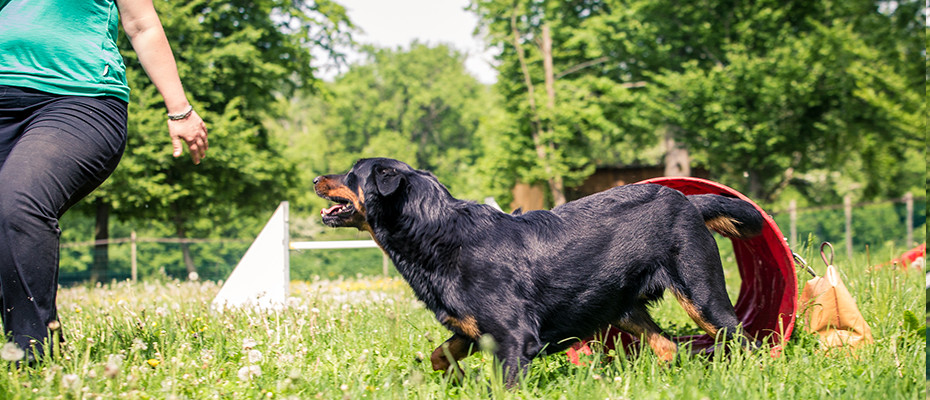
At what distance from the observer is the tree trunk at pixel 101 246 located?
1619 centimetres

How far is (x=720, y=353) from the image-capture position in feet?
10.8

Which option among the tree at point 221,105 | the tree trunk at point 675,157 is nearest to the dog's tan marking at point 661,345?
the tree at point 221,105

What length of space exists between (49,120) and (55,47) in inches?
12.6

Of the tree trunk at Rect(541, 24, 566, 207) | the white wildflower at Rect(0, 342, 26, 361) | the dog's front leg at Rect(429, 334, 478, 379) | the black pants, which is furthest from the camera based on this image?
the tree trunk at Rect(541, 24, 566, 207)

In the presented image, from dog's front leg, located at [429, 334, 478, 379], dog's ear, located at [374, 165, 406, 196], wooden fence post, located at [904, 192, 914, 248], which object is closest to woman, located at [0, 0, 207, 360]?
dog's ear, located at [374, 165, 406, 196]

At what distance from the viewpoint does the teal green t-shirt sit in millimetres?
2818

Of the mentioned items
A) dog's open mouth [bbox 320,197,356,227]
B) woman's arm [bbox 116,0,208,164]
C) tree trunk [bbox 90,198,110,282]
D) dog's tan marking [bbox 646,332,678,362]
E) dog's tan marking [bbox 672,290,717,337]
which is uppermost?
woman's arm [bbox 116,0,208,164]

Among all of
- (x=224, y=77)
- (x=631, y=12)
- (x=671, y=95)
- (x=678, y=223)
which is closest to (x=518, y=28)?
(x=631, y=12)

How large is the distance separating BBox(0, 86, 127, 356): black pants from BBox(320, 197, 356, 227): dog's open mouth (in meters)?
1.28

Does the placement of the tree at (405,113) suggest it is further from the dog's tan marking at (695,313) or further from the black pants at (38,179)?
the black pants at (38,179)

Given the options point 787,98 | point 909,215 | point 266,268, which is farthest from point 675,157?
point 266,268

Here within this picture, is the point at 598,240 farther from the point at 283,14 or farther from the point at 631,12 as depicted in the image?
the point at 631,12

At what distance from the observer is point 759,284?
5.33 m

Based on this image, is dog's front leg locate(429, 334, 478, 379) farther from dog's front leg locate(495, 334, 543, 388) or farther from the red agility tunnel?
the red agility tunnel
